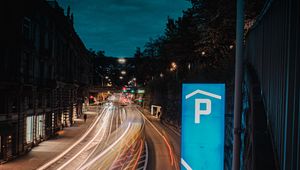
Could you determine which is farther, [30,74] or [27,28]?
[30,74]

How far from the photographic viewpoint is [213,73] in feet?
95.8

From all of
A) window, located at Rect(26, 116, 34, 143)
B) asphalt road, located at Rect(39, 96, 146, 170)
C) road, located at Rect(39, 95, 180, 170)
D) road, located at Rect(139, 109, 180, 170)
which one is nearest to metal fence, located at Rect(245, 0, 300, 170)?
road, located at Rect(139, 109, 180, 170)

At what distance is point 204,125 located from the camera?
22.8ft

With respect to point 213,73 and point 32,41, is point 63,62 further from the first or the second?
point 213,73

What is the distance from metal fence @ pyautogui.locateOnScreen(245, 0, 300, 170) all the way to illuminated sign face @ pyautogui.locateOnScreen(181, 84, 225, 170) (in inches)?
51.5

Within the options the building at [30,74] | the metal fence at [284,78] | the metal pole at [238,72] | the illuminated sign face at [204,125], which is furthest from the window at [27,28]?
the metal pole at [238,72]

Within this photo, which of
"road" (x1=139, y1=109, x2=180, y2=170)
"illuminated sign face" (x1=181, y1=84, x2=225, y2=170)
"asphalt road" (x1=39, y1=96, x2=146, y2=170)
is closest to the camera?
"illuminated sign face" (x1=181, y1=84, x2=225, y2=170)

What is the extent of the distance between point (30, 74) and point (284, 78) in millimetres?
27622

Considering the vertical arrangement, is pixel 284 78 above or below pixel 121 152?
above

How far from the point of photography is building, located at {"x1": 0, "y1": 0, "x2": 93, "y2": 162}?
25.5m

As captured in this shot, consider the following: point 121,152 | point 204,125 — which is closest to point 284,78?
point 204,125

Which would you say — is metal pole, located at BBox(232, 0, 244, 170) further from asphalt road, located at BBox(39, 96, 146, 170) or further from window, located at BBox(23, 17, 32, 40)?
window, located at BBox(23, 17, 32, 40)

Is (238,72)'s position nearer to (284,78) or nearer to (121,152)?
(284,78)

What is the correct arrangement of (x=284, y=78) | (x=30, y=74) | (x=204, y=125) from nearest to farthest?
(x=204, y=125) < (x=284, y=78) < (x=30, y=74)
